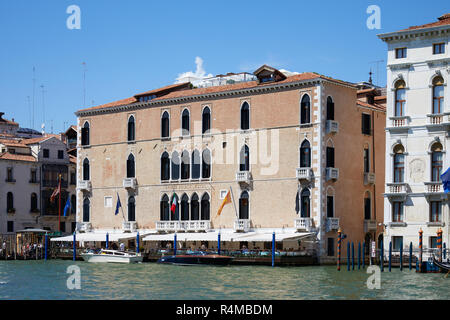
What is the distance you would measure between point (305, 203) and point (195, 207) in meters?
7.76

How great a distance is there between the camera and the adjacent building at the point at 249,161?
155ft

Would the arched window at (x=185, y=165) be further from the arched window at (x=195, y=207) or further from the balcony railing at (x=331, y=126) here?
the balcony railing at (x=331, y=126)

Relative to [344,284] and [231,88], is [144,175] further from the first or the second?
[344,284]

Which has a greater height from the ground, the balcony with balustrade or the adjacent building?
the adjacent building

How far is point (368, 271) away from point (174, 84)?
21984mm

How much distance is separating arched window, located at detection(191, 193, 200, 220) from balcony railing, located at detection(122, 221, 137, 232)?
4458mm

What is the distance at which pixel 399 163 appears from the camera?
4300 centimetres

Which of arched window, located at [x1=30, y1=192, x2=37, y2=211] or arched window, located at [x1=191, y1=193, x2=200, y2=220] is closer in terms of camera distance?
arched window, located at [x1=191, y1=193, x2=200, y2=220]

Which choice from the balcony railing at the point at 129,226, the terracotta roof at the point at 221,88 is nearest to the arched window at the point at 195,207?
the balcony railing at the point at 129,226

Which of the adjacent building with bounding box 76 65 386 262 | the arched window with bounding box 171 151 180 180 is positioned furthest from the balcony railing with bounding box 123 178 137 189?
the arched window with bounding box 171 151 180 180

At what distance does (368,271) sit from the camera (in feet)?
131

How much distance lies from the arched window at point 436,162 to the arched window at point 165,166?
1753cm

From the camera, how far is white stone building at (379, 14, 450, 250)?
41.6m

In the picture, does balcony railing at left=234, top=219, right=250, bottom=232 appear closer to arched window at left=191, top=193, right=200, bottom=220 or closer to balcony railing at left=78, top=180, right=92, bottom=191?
arched window at left=191, top=193, right=200, bottom=220
